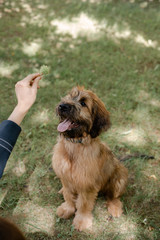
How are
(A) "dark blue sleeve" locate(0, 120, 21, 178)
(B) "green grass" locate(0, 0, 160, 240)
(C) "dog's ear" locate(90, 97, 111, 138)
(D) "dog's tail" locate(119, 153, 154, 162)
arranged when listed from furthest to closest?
(D) "dog's tail" locate(119, 153, 154, 162)
(B) "green grass" locate(0, 0, 160, 240)
(C) "dog's ear" locate(90, 97, 111, 138)
(A) "dark blue sleeve" locate(0, 120, 21, 178)

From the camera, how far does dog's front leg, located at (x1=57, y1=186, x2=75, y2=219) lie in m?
2.88

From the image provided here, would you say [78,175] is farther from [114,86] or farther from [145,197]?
[114,86]

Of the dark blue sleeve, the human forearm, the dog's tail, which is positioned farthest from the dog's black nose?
the dog's tail

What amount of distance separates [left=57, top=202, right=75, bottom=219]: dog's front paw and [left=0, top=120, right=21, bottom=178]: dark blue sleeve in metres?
1.55

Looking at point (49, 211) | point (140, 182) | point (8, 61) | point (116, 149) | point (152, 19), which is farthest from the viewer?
point (152, 19)

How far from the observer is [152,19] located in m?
7.96

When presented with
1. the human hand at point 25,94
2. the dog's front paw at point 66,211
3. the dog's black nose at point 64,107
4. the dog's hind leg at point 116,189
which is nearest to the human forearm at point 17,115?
the human hand at point 25,94

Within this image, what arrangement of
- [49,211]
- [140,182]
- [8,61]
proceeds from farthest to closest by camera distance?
[8,61] → [140,182] → [49,211]

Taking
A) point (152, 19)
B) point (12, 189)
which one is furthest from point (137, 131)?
point (152, 19)

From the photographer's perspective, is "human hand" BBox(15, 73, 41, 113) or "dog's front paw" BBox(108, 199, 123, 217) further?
"dog's front paw" BBox(108, 199, 123, 217)

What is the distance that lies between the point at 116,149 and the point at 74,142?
1522 millimetres

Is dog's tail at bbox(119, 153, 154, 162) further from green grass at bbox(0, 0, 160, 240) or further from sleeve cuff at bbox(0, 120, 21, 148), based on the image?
sleeve cuff at bbox(0, 120, 21, 148)

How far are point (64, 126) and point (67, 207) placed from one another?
4.08 ft

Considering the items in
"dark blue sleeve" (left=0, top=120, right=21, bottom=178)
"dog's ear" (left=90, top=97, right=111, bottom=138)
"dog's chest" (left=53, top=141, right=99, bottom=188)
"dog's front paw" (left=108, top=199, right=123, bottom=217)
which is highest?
"dark blue sleeve" (left=0, top=120, right=21, bottom=178)
